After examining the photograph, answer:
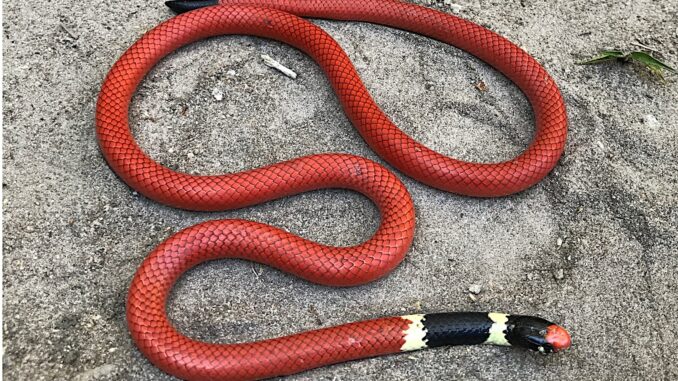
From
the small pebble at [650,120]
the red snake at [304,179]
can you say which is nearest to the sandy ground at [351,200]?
the small pebble at [650,120]

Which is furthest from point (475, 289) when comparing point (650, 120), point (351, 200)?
point (650, 120)

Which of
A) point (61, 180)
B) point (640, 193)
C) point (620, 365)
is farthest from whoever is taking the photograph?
point (640, 193)

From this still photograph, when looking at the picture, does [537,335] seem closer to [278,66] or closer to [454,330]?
[454,330]

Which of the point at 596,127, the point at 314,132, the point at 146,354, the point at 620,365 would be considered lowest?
the point at 146,354

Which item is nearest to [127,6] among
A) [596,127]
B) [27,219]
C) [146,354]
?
[27,219]

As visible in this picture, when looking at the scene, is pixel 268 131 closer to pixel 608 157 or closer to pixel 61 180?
pixel 61 180
